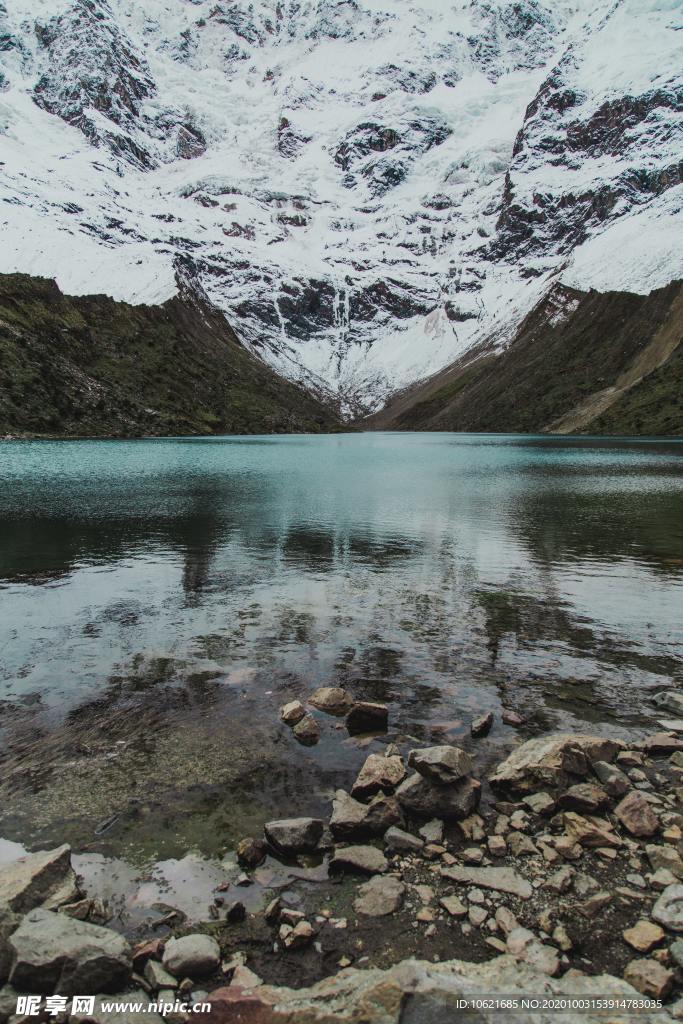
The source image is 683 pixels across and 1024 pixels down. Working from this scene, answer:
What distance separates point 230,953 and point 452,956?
2863 millimetres

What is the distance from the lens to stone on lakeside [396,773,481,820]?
1155 cm

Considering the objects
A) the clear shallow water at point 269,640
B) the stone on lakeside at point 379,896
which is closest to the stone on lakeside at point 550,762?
the clear shallow water at point 269,640

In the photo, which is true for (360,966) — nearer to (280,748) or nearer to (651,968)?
(651,968)

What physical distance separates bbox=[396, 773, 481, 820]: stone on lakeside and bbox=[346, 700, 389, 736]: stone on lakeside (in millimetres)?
3343

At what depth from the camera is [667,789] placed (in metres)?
12.6

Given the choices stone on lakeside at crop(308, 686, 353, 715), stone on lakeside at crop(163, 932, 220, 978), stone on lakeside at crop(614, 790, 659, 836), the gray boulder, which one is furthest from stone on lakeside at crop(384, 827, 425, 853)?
stone on lakeside at crop(308, 686, 353, 715)

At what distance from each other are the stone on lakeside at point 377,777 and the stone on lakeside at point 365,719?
2.44 m

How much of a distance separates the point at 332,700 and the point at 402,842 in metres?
6.07

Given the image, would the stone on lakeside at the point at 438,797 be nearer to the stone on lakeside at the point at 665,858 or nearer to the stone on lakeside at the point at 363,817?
the stone on lakeside at the point at 363,817

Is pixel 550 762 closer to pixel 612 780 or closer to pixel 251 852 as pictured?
pixel 612 780

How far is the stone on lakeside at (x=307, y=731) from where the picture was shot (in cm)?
1490

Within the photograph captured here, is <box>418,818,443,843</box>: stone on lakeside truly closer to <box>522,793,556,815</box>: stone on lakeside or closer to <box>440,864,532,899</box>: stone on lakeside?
<box>440,864,532,899</box>: stone on lakeside

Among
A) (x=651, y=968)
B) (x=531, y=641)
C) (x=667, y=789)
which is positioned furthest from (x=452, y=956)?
(x=531, y=641)

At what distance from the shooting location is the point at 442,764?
39.5 ft
